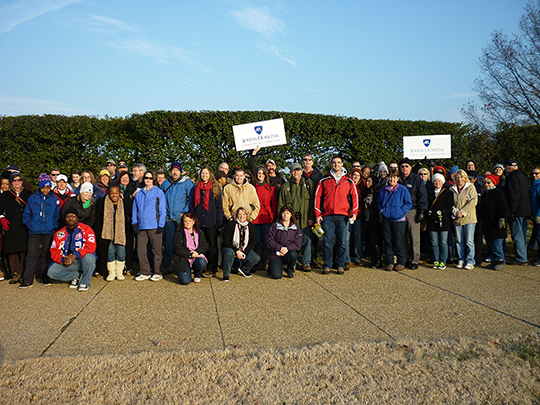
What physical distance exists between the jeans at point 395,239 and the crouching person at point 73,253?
5193 mm

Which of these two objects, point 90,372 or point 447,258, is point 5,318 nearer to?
point 90,372

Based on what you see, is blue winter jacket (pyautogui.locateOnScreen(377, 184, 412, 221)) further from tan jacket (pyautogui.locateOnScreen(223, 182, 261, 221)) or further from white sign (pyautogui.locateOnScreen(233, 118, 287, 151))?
white sign (pyautogui.locateOnScreen(233, 118, 287, 151))

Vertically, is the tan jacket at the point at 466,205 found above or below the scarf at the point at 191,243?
above

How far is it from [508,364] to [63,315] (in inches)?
196

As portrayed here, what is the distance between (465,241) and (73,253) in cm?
702

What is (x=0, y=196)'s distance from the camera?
6.75 m

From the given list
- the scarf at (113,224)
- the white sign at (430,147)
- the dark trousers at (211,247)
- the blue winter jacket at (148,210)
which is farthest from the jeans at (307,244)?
the white sign at (430,147)

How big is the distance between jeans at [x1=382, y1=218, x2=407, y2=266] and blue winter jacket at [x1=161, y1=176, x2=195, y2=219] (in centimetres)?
373

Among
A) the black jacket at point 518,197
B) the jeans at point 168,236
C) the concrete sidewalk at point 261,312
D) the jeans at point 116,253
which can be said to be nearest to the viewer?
the concrete sidewalk at point 261,312

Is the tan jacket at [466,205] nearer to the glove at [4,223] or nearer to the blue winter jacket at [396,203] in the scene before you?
the blue winter jacket at [396,203]

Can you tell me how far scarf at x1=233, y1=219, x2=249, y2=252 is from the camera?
266 inches

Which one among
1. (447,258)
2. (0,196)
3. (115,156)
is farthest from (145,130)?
(447,258)

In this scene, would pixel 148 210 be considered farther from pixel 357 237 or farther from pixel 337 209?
pixel 357 237

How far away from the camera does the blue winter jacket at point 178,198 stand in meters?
7.05
